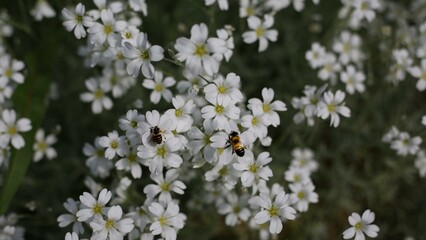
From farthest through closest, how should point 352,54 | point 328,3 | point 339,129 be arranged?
1. point 328,3
2. point 339,129
3. point 352,54

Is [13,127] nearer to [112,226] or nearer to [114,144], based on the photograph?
[114,144]

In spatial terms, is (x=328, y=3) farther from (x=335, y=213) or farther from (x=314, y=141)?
(x=335, y=213)

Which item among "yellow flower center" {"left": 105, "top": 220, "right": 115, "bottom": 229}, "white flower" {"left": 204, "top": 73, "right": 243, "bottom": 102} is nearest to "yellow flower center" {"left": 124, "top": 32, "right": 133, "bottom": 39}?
"white flower" {"left": 204, "top": 73, "right": 243, "bottom": 102}

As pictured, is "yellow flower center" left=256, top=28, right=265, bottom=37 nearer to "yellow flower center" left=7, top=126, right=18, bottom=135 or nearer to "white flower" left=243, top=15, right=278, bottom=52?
"white flower" left=243, top=15, right=278, bottom=52

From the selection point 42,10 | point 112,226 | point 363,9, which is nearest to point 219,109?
point 112,226

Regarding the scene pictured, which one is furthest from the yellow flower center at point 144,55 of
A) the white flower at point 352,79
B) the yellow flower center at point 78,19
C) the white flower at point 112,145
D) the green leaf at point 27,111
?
the white flower at point 352,79

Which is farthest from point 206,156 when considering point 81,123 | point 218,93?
point 81,123
